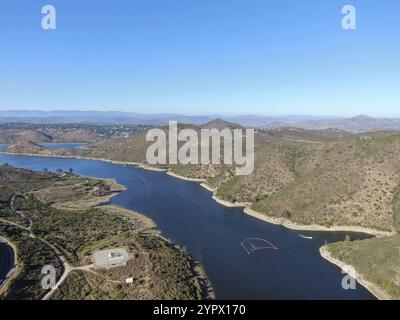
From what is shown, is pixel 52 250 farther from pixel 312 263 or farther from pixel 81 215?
pixel 312 263

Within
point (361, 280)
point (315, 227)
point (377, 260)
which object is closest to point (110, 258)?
point (361, 280)

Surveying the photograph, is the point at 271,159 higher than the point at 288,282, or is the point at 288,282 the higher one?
the point at 271,159

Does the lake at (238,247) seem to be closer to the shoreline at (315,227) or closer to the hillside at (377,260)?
the shoreline at (315,227)

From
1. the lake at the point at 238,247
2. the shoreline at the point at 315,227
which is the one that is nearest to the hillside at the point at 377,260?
the lake at the point at 238,247

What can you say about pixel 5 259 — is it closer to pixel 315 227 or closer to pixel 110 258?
pixel 110 258

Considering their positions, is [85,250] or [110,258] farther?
[85,250]

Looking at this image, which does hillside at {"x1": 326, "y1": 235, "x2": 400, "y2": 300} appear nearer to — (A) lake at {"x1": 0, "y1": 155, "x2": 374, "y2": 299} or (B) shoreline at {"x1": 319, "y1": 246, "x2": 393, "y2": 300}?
(B) shoreline at {"x1": 319, "y1": 246, "x2": 393, "y2": 300}

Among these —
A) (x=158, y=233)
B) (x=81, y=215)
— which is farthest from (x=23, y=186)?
(x=158, y=233)
